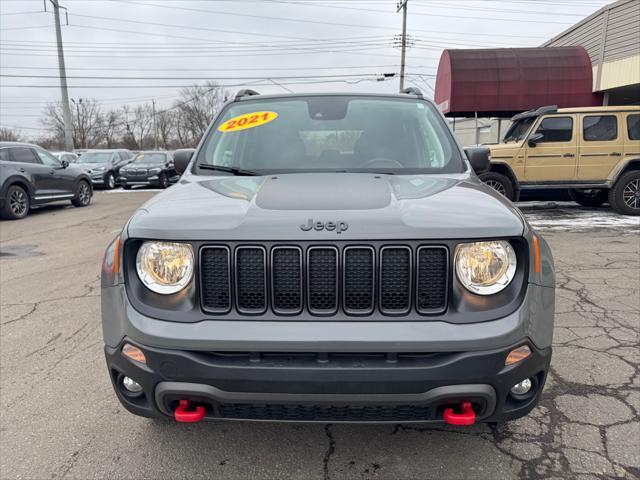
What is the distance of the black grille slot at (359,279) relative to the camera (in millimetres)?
1842

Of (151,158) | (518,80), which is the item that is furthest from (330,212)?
(151,158)

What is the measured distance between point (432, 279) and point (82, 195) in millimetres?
13648

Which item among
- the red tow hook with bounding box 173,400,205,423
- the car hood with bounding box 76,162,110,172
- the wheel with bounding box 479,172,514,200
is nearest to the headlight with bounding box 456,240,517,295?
the red tow hook with bounding box 173,400,205,423

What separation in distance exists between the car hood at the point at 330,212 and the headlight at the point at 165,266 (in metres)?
0.06

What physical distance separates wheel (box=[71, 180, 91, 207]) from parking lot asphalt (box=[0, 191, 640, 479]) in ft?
32.0

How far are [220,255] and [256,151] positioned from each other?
138 centimetres

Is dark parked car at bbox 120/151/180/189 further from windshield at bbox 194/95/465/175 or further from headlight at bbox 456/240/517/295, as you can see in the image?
headlight at bbox 456/240/517/295

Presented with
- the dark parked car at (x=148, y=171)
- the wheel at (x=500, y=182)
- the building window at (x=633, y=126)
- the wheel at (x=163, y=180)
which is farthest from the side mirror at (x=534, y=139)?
the wheel at (x=163, y=180)

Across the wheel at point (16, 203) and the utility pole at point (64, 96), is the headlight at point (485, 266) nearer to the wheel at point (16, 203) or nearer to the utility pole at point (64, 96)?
the wheel at point (16, 203)

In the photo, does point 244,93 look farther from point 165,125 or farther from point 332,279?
point 165,125

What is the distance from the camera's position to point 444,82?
61.6 feet

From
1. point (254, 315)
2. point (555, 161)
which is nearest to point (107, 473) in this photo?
point (254, 315)

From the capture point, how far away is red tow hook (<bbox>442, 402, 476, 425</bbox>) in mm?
1816

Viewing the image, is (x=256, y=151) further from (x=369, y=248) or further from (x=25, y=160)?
(x=25, y=160)
